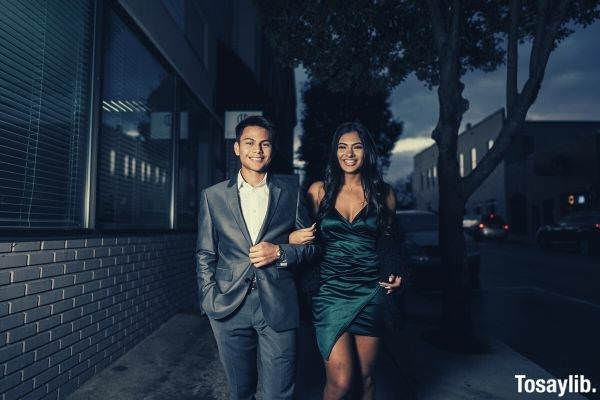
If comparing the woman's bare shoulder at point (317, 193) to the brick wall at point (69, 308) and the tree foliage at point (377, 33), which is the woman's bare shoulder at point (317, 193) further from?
the tree foliage at point (377, 33)

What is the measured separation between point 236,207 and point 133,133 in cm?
372

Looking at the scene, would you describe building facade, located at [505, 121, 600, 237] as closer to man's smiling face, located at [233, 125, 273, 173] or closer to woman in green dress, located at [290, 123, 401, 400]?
woman in green dress, located at [290, 123, 401, 400]

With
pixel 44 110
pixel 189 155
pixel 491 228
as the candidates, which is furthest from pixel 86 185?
pixel 491 228

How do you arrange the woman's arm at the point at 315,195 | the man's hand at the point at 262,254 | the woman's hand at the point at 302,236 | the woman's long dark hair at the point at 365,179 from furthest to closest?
the woman's arm at the point at 315,195 < the woman's long dark hair at the point at 365,179 < the woman's hand at the point at 302,236 < the man's hand at the point at 262,254

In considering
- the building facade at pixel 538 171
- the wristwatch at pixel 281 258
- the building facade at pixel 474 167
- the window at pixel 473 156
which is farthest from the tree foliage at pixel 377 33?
the window at pixel 473 156

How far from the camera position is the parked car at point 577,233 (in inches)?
677

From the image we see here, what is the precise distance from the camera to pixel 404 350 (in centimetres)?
516

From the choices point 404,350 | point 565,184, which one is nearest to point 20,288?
point 404,350

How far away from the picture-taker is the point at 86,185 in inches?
165

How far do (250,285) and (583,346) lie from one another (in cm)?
498

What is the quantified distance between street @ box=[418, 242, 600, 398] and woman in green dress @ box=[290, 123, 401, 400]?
105 inches

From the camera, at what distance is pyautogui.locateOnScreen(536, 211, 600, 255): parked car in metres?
17.2

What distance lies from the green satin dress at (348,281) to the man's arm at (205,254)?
64 centimetres

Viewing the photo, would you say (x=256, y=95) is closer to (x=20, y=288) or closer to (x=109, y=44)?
(x=109, y=44)
